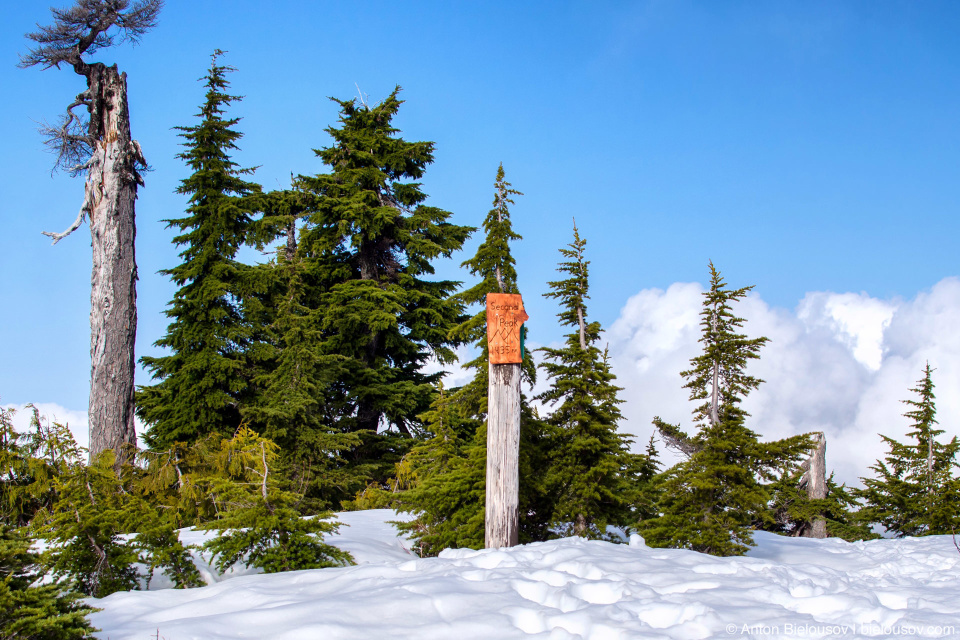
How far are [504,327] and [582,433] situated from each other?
2424 mm

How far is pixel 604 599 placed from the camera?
4797 millimetres

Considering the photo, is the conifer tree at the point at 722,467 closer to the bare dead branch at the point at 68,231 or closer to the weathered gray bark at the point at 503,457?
the weathered gray bark at the point at 503,457

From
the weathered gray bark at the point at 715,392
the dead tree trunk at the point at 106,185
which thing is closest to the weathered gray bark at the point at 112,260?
the dead tree trunk at the point at 106,185

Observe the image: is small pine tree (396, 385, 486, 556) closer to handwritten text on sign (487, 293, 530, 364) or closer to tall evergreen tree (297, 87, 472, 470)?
handwritten text on sign (487, 293, 530, 364)

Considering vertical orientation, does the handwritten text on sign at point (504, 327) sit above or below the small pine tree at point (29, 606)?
above

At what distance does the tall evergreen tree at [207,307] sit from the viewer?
17016mm

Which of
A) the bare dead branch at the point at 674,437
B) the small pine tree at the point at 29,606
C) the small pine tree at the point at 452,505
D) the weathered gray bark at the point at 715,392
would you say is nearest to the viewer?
the small pine tree at the point at 29,606

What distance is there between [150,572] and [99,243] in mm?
10439

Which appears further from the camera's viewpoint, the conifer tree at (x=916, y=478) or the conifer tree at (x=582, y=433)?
the conifer tree at (x=916, y=478)

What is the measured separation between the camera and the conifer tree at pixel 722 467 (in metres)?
9.05

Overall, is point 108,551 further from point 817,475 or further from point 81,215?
point 817,475

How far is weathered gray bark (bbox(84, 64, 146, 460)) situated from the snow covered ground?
889cm

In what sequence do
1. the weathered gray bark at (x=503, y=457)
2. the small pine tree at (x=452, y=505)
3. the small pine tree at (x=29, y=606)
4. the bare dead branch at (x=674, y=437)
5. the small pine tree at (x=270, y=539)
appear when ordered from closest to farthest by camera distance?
1. the small pine tree at (x=29, y=606)
2. the small pine tree at (x=270, y=539)
3. the weathered gray bark at (x=503, y=457)
4. the small pine tree at (x=452, y=505)
5. the bare dead branch at (x=674, y=437)

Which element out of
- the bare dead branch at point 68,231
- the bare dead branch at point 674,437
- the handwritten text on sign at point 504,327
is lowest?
the bare dead branch at point 674,437
